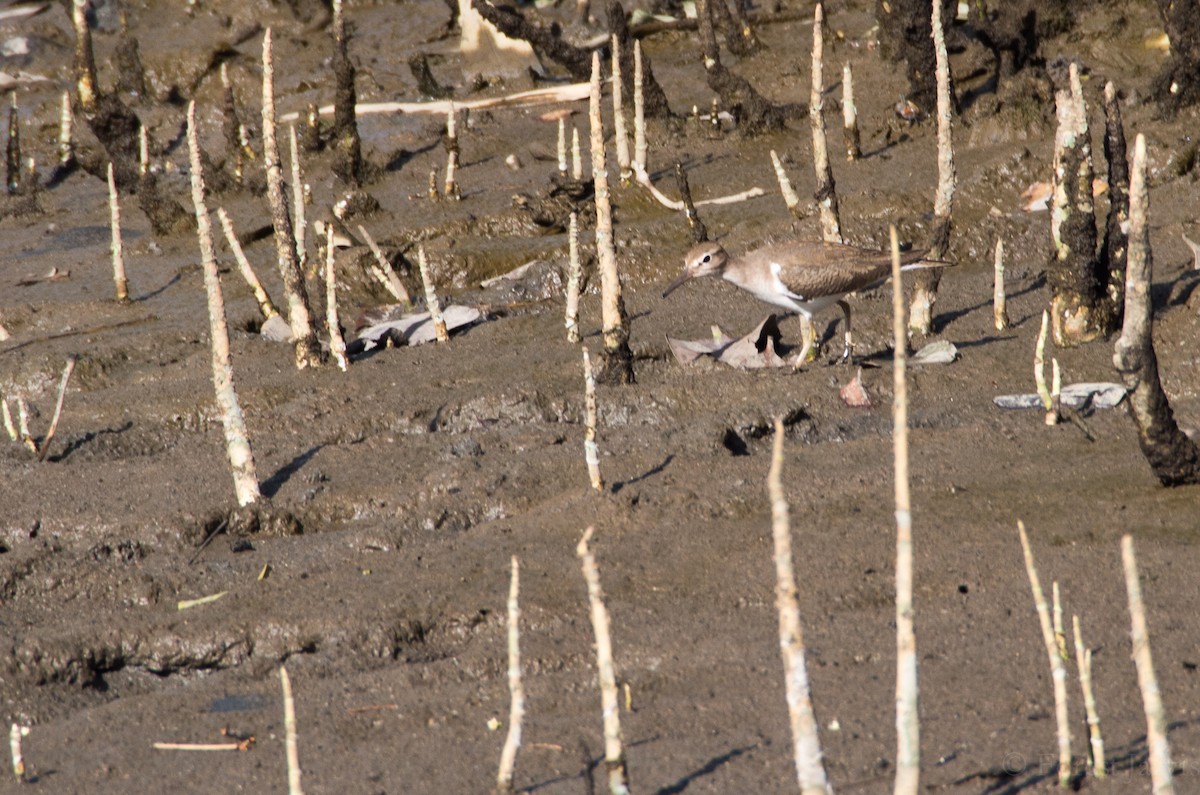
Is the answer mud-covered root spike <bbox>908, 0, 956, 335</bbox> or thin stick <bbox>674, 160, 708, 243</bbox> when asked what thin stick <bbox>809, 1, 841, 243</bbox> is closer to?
mud-covered root spike <bbox>908, 0, 956, 335</bbox>

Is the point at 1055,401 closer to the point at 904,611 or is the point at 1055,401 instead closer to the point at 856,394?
the point at 856,394

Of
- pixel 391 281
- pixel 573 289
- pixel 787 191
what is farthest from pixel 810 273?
pixel 391 281

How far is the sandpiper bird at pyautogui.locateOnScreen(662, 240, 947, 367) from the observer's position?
24.4 ft

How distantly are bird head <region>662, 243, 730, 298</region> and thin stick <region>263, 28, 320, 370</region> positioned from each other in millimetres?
2035

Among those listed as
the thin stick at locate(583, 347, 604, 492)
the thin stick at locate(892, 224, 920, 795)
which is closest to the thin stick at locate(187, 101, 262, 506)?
the thin stick at locate(583, 347, 604, 492)

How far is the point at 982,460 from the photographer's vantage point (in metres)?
5.96

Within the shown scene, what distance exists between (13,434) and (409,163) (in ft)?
19.5

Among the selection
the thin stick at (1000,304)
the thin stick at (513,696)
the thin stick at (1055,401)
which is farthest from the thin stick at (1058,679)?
the thin stick at (1000,304)

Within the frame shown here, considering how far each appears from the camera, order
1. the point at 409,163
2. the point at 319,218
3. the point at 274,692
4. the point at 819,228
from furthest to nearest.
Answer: the point at 409,163, the point at 319,218, the point at 819,228, the point at 274,692

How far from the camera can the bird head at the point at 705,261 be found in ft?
26.5

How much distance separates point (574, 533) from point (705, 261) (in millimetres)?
2990

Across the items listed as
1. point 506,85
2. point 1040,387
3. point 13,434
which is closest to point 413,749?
point 1040,387

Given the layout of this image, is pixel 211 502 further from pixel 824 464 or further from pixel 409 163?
pixel 409 163

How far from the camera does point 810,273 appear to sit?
7.45 meters
